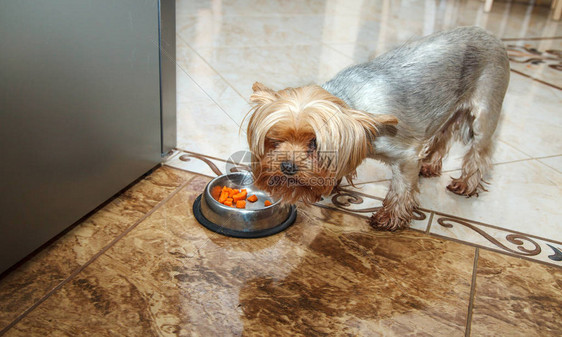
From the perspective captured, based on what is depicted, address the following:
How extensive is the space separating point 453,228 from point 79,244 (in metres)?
1.55

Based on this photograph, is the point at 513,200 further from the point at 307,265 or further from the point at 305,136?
the point at 305,136

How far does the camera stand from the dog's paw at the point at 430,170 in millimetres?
2582

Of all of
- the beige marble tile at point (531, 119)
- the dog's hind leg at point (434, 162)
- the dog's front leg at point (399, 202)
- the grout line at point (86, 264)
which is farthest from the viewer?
the beige marble tile at point (531, 119)

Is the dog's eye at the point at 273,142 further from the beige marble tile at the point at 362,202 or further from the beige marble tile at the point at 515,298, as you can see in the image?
the beige marble tile at the point at 515,298

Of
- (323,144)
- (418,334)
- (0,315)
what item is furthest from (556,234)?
(0,315)

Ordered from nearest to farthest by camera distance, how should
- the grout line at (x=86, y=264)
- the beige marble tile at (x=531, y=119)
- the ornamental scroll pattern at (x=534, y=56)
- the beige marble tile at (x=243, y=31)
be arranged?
the grout line at (x=86, y=264) → the beige marble tile at (x=531, y=119) → the beige marble tile at (x=243, y=31) → the ornamental scroll pattern at (x=534, y=56)

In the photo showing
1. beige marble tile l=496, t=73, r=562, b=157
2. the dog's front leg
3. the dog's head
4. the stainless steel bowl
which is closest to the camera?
the dog's head

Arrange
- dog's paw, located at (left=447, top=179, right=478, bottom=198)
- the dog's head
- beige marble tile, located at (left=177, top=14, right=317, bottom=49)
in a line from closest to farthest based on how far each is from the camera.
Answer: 1. the dog's head
2. dog's paw, located at (left=447, top=179, right=478, bottom=198)
3. beige marble tile, located at (left=177, top=14, right=317, bottom=49)

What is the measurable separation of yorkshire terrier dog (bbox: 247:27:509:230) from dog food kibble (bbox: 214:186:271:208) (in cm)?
33

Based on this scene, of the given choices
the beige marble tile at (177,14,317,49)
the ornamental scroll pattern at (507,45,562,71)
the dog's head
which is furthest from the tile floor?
the ornamental scroll pattern at (507,45,562,71)

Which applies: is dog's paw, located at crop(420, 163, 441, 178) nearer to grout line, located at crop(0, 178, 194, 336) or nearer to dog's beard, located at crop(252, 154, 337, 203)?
dog's beard, located at crop(252, 154, 337, 203)

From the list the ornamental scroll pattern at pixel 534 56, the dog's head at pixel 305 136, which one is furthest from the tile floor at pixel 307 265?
the ornamental scroll pattern at pixel 534 56

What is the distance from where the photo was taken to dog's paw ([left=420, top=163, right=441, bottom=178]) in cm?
258

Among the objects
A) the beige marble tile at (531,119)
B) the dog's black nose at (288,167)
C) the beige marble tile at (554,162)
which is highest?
the dog's black nose at (288,167)
